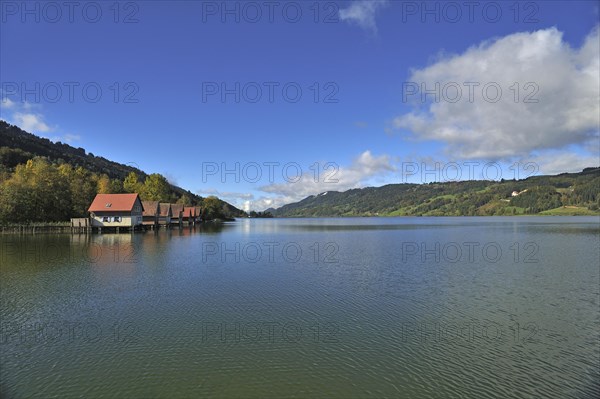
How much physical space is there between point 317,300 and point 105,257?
23.4 meters

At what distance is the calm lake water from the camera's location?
9703mm

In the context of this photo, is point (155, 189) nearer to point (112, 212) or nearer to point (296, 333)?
point (112, 212)

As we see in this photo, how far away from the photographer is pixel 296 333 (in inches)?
536

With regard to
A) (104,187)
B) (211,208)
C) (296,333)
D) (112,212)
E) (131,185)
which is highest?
(131,185)

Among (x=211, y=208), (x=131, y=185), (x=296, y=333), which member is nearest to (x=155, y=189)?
(x=131, y=185)

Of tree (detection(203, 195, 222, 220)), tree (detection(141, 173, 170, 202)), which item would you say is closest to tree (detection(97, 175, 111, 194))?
tree (detection(141, 173, 170, 202))

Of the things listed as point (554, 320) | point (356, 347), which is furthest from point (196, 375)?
point (554, 320)

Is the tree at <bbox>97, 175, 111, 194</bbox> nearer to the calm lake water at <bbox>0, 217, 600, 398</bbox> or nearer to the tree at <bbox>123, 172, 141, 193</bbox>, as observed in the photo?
the tree at <bbox>123, 172, 141, 193</bbox>

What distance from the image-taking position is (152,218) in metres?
81.0

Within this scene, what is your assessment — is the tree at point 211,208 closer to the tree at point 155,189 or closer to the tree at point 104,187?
the tree at point 155,189

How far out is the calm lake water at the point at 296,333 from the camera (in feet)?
31.8

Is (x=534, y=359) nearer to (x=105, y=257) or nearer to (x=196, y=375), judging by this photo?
(x=196, y=375)

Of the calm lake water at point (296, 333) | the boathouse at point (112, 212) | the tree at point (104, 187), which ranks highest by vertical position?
the tree at point (104, 187)

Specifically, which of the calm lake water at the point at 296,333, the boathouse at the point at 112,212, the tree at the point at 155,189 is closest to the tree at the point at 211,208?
the tree at the point at 155,189
